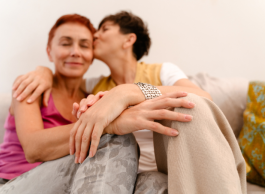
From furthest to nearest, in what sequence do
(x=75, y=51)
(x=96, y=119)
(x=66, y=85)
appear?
(x=66, y=85) → (x=75, y=51) → (x=96, y=119)

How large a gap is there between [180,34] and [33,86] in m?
1.26

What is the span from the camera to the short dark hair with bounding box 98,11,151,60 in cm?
134

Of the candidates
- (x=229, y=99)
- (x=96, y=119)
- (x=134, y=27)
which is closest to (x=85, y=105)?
(x=96, y=119)

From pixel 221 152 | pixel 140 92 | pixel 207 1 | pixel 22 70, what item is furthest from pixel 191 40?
pixel 22 70

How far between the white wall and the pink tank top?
719 millimetres

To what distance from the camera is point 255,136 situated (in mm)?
1041

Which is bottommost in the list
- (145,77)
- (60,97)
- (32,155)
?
(32,155)

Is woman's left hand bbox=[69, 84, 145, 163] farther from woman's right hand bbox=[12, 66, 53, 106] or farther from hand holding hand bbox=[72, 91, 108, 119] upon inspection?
woman's right hand bbox=[12, 66, 53, 106]

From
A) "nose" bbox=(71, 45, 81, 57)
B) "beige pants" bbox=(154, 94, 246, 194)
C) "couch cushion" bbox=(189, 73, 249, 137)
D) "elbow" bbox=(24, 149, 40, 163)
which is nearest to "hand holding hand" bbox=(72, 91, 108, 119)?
"elbow" bbox=(24, 149, 40, 163)

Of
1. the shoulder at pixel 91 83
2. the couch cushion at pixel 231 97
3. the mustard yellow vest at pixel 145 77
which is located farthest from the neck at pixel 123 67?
the couch cushion at pixel 231 97

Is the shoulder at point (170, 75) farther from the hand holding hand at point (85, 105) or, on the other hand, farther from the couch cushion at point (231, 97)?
the hand holding hand at point (85, 105)

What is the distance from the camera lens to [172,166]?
574mm

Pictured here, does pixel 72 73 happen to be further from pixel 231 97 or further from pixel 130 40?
pixel 231 97

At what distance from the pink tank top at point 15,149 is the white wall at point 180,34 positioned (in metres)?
0.72
